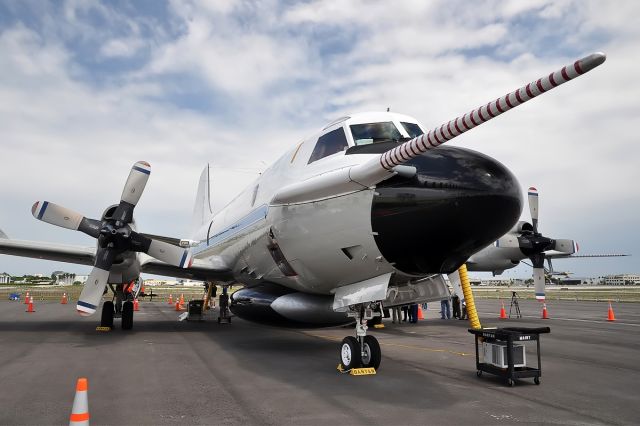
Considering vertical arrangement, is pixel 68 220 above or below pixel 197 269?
above

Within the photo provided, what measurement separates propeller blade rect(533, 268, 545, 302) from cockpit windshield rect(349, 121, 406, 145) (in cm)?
1235

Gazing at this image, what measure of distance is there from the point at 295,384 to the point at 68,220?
8.91 meters

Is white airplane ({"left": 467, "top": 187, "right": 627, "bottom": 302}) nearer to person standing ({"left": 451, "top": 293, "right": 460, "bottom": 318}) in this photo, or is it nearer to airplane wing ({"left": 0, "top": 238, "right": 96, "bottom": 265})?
person standing ({"left": 451, "top": 293, "right": 460, "bottom": 318})

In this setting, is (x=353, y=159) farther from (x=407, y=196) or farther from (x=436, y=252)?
(x=436, y=252)

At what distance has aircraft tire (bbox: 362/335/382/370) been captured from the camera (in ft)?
27.9

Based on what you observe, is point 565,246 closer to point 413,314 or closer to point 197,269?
point 413,314

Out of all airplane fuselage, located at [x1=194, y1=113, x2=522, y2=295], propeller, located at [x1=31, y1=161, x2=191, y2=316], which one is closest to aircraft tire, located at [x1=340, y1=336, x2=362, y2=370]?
airplane fuselage, located at [x1=194, y1=113, x2=522, y2=295]

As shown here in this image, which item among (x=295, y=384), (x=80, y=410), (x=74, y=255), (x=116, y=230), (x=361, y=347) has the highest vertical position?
(x=116, y=230)

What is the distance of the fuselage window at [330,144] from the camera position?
877 centimetres

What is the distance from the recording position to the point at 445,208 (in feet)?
21.1

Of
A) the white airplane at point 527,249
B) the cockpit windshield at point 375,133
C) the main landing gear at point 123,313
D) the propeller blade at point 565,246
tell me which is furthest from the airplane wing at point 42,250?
the propeller blade at point 565,246

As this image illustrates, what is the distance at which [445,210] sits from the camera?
6.44 m

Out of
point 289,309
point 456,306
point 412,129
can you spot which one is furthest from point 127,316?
point 456,306

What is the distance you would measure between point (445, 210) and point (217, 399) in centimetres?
407
